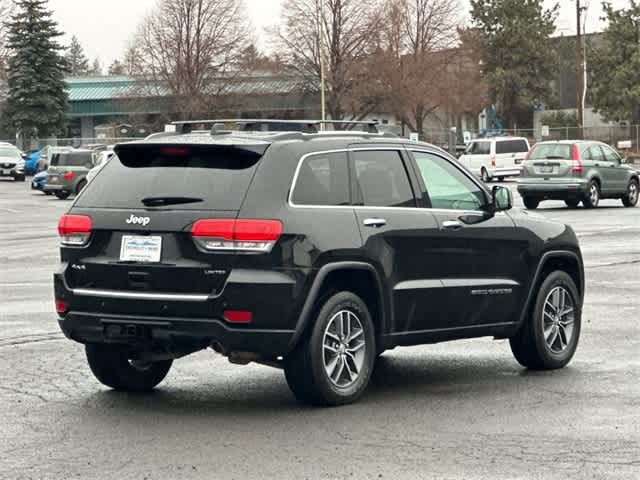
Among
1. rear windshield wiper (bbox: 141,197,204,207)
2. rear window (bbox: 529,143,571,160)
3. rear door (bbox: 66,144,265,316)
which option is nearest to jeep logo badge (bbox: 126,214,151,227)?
rear door (bbox: 66,144,265,316)

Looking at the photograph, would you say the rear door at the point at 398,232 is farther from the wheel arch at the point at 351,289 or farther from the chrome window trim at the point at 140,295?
the chrome window trim at the point at 140,295

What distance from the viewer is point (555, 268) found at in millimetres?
10867

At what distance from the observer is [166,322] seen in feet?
28.1

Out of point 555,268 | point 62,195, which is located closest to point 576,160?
point 62,195

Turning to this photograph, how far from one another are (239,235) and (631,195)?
1190 inches

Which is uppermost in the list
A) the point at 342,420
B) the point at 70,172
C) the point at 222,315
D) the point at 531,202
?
the point at 222,315

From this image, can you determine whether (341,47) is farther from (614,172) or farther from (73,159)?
(614,172)

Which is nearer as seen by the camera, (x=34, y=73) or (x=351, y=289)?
(x=351, y=289)

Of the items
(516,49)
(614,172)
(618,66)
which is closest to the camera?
(614,172)

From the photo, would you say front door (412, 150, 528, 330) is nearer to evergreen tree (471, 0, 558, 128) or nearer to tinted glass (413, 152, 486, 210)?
tinted glass (413, 152, 486, 210)

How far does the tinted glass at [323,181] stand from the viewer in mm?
8875

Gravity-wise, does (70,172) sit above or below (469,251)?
below

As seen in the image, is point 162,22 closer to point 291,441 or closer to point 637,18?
point 637,18

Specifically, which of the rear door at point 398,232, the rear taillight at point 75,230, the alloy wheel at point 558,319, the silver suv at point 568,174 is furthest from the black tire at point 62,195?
the rear taillight at point 75,230
